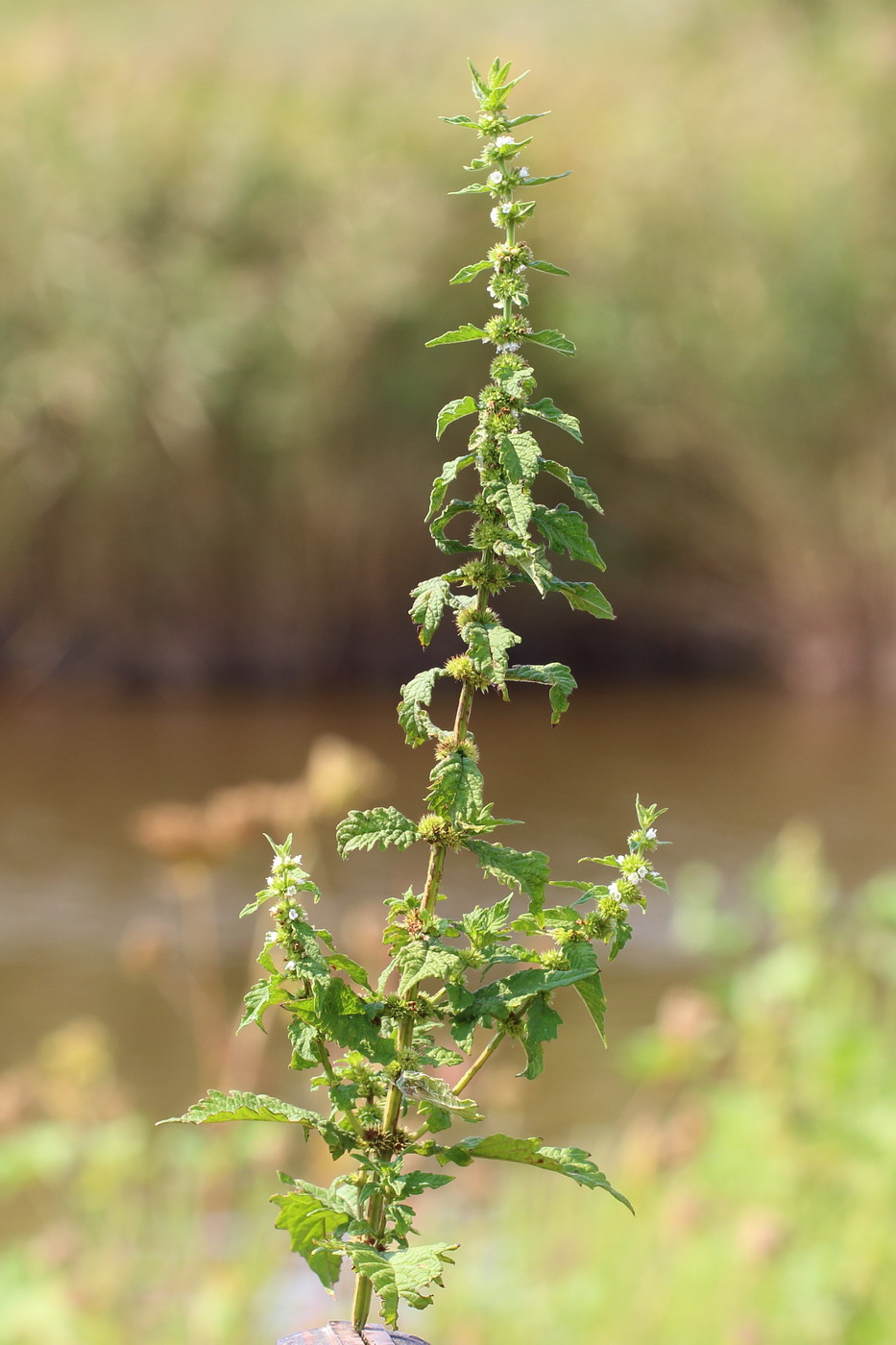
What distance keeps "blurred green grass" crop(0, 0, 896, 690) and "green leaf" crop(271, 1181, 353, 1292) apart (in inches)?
367

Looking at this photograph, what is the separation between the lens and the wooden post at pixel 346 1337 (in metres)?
0.60

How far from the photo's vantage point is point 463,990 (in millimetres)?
633

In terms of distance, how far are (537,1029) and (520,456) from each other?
24 centimetres

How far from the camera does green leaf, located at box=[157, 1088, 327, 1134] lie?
636mm

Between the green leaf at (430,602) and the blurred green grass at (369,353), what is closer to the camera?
the green leaf at (430,602)

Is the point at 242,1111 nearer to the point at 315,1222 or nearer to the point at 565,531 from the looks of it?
the point at 315,1222

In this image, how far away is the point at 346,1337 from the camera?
606 mm

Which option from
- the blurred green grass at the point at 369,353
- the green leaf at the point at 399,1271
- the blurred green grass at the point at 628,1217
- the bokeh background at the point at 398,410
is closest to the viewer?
the green leaf at the point at 399,1271

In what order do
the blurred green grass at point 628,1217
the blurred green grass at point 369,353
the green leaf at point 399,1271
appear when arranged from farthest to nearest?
the blurred green grass at point 369,353 < the blurred green grass at point 628,1217 < the green leaf at point 399,1271

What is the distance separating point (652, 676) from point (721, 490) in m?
1.35

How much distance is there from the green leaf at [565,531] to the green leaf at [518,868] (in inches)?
5.0

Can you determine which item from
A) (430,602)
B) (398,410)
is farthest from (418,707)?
(398,410)

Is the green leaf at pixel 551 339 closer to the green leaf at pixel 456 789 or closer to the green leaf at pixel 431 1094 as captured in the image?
the green leaf at pixel 456 789

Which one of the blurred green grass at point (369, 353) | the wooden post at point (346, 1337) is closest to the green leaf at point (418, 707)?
the wooden post at point (346, 1337)
